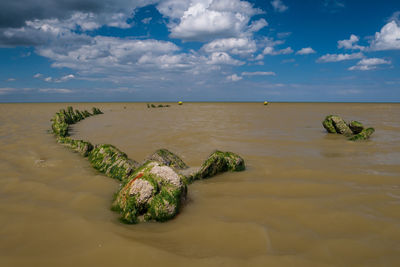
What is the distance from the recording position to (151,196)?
312cm

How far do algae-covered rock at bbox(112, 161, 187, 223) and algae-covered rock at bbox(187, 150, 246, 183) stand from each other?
1.20 m

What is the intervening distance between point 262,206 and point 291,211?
1.25 ft

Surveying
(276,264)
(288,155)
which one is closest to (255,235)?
(276,264)

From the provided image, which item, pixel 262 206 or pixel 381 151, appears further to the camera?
pixel 381 151

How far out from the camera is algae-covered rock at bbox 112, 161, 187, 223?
3.04 m

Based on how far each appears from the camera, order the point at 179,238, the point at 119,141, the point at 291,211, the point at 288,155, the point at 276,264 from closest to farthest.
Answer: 1. the point at 276,264
2. the point at 179,238
3. the point at 291,211
4. the point at 288,155
5. the point at 119,141

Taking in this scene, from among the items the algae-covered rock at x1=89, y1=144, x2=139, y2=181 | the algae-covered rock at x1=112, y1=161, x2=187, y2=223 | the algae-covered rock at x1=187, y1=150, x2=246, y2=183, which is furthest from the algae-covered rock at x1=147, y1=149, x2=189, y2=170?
the algae-covered rock at x1=112, y1=161, x2=187, y2=223

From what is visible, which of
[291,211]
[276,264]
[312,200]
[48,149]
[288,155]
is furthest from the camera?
[48,149]

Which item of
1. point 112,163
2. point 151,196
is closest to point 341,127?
point 112,163

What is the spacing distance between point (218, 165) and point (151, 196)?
6.61ft

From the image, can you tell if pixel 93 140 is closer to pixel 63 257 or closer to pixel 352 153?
pixel 63 257

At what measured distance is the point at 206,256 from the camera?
2.30 metres

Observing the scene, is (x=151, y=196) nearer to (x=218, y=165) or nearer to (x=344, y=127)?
(x=218, y=165)

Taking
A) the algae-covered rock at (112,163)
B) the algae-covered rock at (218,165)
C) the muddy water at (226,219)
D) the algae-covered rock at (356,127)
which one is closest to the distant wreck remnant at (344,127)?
the algae-covered rock at (356,127)
